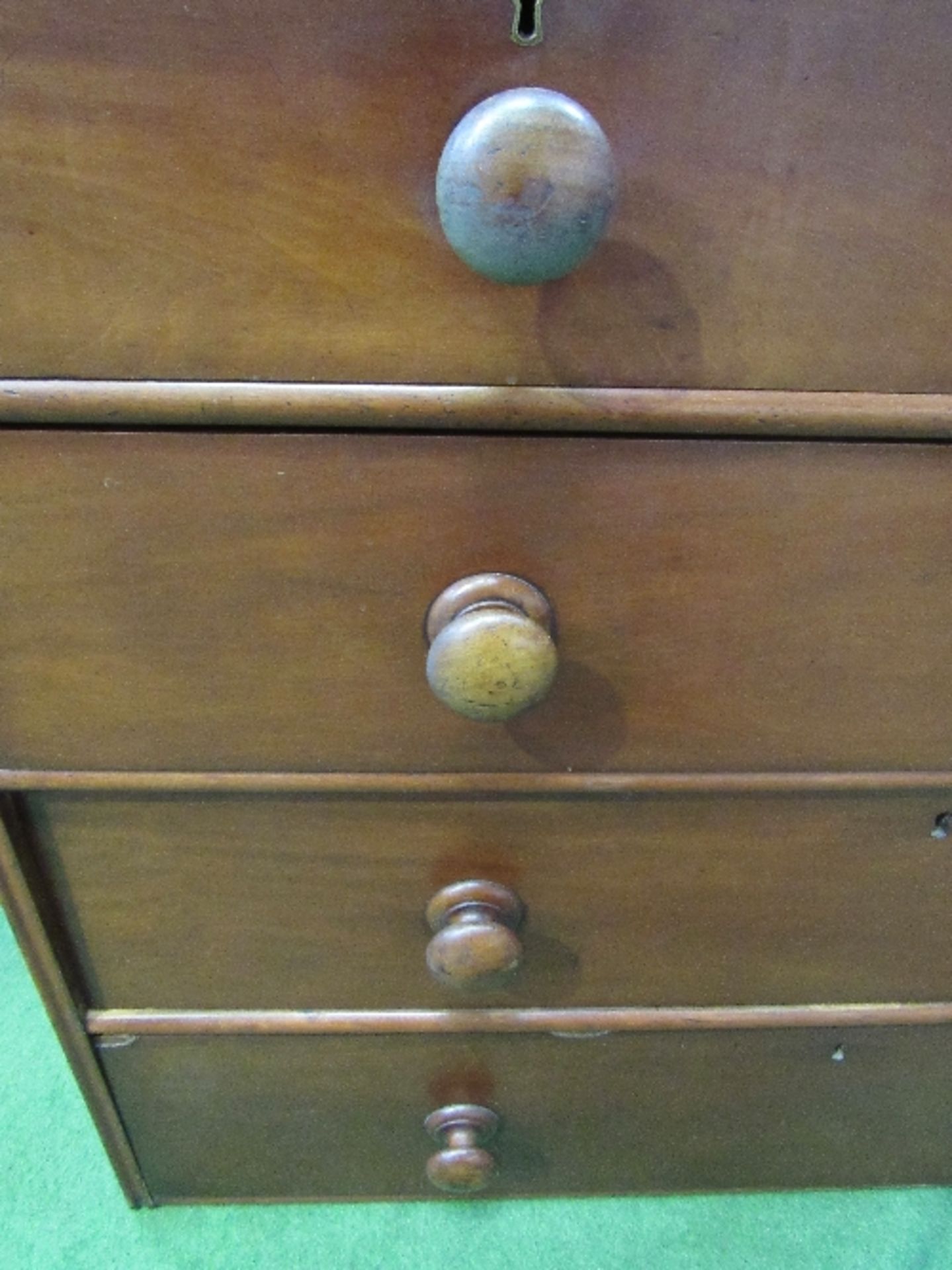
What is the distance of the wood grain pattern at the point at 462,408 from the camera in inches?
14.6

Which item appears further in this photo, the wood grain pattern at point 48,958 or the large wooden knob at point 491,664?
the wood grain pattern at point 48,958

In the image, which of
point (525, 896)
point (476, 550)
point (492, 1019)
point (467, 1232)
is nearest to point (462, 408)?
point (476, 550)

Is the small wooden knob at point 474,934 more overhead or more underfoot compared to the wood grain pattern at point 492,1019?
more overhead

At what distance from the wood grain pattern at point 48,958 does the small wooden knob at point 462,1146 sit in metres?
0.24

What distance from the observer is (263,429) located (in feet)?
1.28

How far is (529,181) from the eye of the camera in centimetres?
29

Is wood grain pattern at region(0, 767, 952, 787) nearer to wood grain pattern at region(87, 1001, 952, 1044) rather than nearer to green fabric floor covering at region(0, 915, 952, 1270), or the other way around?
wood grain pattern at region(87, 1001, 952, 1044)

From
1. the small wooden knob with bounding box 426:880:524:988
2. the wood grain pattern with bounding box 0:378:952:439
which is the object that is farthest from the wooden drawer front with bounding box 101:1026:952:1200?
the wood grain pattern with bounding box 0:378:952:439

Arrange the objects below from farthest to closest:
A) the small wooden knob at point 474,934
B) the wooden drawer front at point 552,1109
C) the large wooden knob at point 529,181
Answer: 1. the wooden drawer front at point 552,1109
2. the small wooden knob at point 474,934
3. the large wooden knob at point 529,181

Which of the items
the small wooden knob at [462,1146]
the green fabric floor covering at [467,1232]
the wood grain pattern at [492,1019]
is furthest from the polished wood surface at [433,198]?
the green fabric floor covering at [467,1232]

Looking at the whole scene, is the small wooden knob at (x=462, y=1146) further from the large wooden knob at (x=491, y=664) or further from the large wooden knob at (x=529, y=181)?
the large wooden knob at (x=529, y=181)

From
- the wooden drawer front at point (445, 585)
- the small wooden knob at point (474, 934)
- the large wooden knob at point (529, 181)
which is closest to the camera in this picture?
the large wooden knob at point (529, 181)

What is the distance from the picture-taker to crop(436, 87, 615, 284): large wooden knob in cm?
29

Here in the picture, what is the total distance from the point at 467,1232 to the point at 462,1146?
153 millimetres
